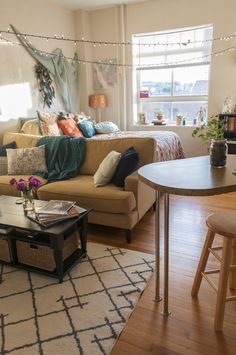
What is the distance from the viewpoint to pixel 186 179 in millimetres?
1368

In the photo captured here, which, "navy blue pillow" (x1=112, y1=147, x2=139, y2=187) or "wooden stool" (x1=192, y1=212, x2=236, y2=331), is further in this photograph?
"navy blue pillow" (x1=112, y1=147, x2=139, y2=187)

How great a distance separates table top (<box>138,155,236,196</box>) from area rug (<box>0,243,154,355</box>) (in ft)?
2.84

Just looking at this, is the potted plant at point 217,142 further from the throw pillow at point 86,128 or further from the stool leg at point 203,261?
the throw pillow at point 86,128

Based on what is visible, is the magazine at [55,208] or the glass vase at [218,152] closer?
the glass vase at [218,152]

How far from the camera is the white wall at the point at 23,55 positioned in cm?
377

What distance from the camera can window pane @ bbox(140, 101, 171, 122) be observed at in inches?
210

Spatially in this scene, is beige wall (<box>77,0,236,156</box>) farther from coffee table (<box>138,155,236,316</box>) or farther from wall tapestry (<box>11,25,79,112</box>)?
coffee table (<box>138,155,236,316</box>)

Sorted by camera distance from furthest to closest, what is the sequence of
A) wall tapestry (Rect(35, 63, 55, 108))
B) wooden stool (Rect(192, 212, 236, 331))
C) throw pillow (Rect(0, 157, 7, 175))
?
wall tapestry (Rect(35, 63, 55, 108)) < throw pillow (Rect(0, 157, 7, 175)) < wooden stool (Rect(192, 212, 236, 331))

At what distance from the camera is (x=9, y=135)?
3.55m

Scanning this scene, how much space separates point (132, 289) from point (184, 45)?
4531mm

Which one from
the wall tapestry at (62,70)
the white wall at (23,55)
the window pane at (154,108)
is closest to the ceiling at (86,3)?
the white wall at (23,55)

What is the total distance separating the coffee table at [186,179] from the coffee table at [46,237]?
0.68m

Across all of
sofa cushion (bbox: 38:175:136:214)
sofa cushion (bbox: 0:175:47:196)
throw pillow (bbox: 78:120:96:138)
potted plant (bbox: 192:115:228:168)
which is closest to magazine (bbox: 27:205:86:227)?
sofa cushion (bbox: 38:175:136:214)

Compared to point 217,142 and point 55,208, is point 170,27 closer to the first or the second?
point 217,142
